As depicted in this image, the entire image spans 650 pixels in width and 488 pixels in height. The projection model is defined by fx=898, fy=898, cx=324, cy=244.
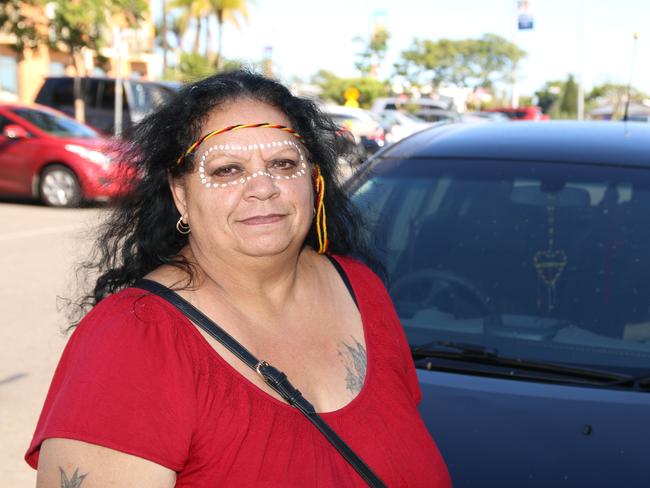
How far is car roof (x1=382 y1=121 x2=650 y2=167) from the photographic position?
3348 mm

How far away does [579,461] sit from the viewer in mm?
2268

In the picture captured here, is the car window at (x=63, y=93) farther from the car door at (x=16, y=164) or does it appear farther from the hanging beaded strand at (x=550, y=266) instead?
the hanging beaded strand at (x=550, y=266)

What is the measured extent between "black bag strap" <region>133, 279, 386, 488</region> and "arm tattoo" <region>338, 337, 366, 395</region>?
0.18 meters

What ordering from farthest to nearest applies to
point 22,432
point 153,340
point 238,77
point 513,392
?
point 22,432 → point 513,392 → point 238,77 → point 153,340

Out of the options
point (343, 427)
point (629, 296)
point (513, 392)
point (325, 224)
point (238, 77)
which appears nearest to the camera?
point (343, 427)

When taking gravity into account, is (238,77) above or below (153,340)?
above

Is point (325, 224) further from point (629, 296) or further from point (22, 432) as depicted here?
point (22, 432)

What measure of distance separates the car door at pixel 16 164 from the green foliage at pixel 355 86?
1349 inches

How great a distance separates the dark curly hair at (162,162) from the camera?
1.96 metres

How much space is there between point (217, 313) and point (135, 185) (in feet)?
1.45

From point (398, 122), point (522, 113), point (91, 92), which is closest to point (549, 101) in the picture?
point (522, 113)

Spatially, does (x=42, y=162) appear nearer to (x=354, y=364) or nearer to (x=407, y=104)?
(x=354, y=364)

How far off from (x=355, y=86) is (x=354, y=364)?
4666 cm

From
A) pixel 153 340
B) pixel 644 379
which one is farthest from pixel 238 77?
pixel 644 379
